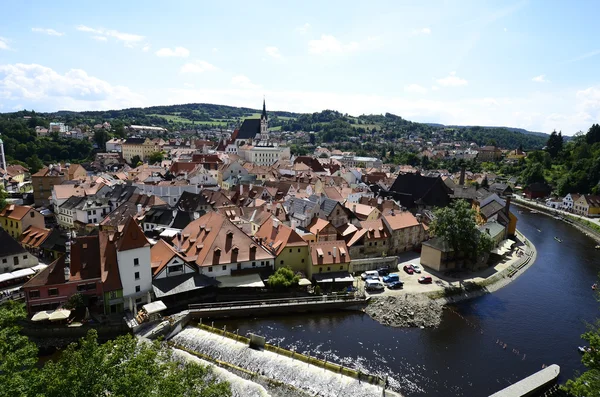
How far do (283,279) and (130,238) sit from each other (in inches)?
607

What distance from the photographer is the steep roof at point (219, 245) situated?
40188mm

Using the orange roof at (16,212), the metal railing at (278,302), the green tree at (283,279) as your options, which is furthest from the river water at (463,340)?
the orange roof at (16,212)

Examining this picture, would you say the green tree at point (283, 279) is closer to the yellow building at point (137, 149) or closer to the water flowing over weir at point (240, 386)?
the water flowing over weir at point (240, 386)

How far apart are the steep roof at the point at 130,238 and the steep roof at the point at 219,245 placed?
6.44 m

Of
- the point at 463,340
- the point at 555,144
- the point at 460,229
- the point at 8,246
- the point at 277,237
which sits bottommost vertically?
the point at 463,340

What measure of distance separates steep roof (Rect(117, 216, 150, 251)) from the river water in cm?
1145

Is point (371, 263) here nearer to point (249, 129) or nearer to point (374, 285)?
point (374, 285)

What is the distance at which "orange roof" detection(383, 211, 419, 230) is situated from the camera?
52.5 metres

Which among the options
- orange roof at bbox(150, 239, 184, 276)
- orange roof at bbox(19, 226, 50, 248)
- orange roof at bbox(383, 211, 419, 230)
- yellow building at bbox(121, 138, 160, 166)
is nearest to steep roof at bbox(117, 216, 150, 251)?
orange roof at bbox(150, 239, 184, 276)

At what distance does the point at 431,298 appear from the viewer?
41031 millimetres

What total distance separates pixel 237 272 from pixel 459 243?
27280mm

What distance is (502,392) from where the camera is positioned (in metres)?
27.3

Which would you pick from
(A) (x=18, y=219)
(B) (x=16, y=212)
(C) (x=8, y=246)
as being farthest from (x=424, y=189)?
(B) (x=16, y=212)

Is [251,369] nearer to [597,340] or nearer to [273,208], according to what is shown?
[597,340]
